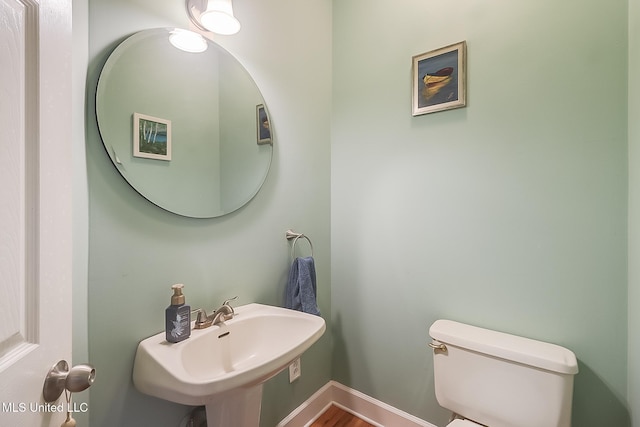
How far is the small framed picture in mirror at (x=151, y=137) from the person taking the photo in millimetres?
910

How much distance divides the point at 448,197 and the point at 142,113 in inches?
50.2

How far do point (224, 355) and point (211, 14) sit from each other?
1241mm

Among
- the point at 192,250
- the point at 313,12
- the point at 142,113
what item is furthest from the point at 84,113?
the point at 313,12

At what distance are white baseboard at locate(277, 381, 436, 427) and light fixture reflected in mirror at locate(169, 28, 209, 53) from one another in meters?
1.70

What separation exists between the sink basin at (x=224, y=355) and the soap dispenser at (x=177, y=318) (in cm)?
2

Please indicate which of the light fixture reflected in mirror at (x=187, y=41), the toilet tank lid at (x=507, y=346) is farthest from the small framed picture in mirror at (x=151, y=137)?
the toilet tank lid at (x=507, y=346)

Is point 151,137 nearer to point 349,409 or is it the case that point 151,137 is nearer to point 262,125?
point 262,125

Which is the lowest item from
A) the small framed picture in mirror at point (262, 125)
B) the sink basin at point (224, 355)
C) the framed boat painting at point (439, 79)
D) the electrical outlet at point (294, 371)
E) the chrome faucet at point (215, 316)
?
the electrical outlet at point (294, 371)

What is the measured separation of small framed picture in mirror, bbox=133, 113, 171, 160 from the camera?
910 mm

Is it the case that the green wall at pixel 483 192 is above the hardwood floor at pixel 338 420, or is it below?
above

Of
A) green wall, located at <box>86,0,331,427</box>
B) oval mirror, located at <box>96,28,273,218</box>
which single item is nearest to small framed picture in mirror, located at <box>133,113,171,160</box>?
oval mirror, located at <box>96,28,273,218</box>

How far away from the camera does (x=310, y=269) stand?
1410 millimetres

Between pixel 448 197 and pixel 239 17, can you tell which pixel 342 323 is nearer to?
pixel 448 197

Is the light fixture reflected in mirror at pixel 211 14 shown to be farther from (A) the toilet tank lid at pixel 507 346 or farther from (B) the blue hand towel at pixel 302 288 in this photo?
(A) the toilet tank lid at pixel 507 346
